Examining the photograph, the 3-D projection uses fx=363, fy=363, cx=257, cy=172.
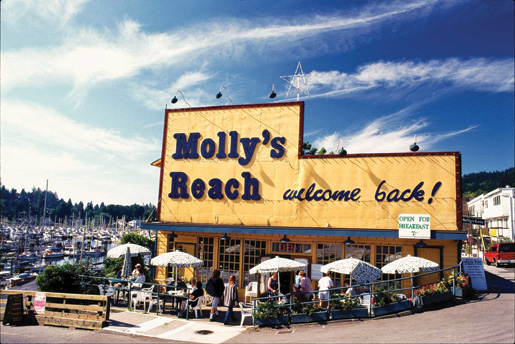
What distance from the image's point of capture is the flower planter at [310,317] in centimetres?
1307

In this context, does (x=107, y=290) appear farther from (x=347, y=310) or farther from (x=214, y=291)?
(x=347, y=310)

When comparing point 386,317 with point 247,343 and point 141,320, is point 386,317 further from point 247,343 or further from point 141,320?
point 141,320

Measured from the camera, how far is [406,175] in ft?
55.7

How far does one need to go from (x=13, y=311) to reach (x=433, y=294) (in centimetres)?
1534

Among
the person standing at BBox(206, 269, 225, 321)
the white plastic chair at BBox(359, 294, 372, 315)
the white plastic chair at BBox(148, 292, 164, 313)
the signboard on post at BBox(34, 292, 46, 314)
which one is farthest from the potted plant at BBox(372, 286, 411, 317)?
the signboard on post at BBox(34, 292, 46, 314)

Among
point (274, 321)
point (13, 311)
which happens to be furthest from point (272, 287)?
point (13, 311)

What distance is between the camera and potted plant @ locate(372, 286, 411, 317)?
1316 centimetres

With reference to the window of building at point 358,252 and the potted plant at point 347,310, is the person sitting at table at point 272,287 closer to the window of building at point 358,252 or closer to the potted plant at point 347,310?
the potted plant at point 347,310

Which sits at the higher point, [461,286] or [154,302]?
[461,286]

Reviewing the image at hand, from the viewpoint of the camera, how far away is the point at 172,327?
13000 mm

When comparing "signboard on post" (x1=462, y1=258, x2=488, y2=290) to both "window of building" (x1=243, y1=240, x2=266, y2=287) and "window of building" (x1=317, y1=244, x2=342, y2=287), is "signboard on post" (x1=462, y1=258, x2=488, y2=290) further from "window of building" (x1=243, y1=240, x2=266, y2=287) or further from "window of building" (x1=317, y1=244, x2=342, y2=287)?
"window of building" (x1=243, y1=240, x2=266, y2=287)

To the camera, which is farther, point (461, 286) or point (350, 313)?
point (461, 286)

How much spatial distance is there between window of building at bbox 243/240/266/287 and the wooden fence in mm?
7031

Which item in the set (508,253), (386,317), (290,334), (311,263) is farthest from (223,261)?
(508,253)
